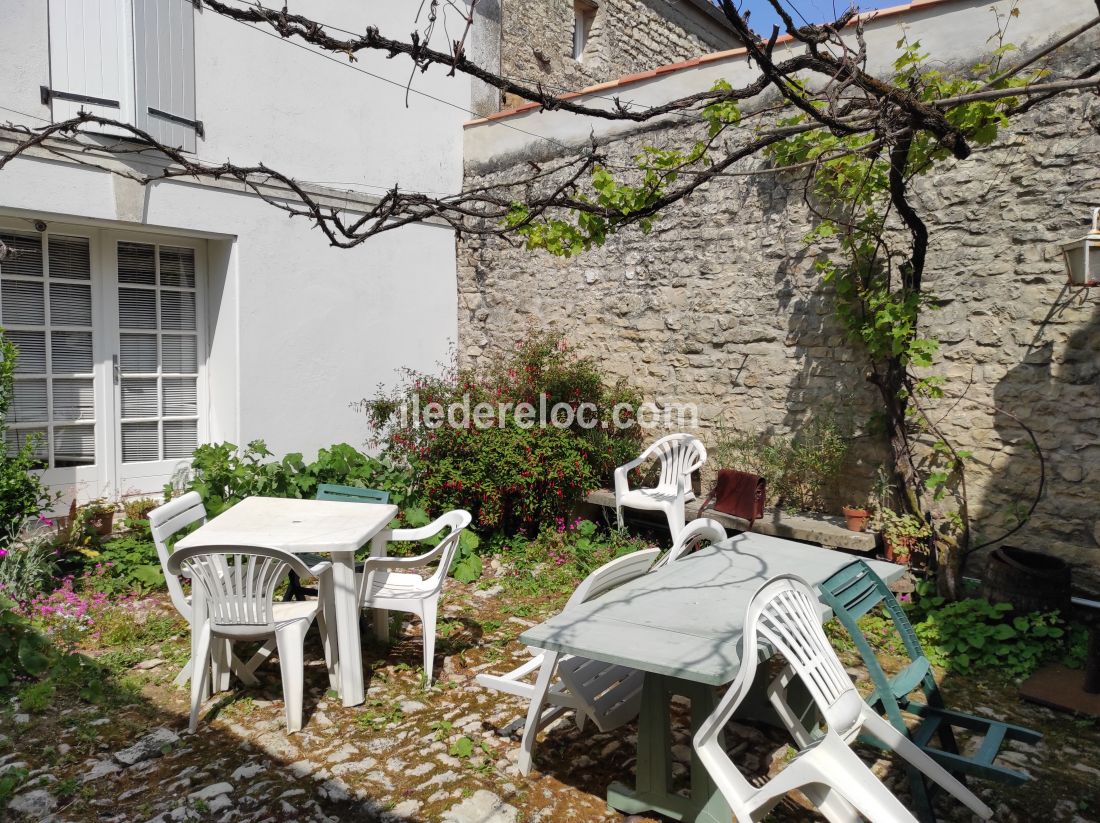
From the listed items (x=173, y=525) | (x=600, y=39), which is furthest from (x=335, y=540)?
(x=600, y=39)

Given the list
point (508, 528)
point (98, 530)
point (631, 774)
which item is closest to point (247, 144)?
point (98, 530)

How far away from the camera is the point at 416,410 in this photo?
673cm

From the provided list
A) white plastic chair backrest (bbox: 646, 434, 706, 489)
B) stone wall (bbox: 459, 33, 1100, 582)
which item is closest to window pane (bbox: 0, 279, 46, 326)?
stone wall (bbox: 459, 33, 1100, 582)

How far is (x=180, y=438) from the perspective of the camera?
6363 millimetres

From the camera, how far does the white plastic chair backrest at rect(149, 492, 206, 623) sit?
3.63 meters

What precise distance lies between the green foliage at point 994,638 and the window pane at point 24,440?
19.1ft

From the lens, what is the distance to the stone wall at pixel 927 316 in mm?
4641

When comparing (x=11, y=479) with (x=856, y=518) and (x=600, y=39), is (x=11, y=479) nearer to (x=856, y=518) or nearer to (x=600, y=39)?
(x=856, y=518)

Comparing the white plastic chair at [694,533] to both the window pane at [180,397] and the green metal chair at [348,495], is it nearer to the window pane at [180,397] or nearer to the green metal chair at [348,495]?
the green metal chair at [348,495]

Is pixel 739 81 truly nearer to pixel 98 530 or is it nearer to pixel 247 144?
pixel 247 144

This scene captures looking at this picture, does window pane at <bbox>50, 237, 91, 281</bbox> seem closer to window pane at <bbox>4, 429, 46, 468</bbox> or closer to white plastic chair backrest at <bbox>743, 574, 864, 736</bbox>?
window pane at <bbox>4, 429, 46, 468</bbox>

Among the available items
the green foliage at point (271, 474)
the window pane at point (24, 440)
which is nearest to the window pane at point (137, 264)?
the window pane at point (24, 440)

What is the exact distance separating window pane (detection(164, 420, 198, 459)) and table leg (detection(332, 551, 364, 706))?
3.42 meters

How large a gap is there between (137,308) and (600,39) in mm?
5951
